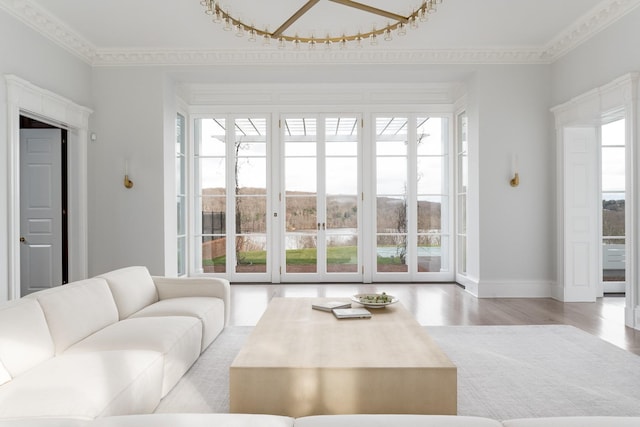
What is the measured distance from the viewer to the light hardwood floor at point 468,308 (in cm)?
429

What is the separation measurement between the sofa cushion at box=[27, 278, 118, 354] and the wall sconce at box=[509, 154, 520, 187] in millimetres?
4695

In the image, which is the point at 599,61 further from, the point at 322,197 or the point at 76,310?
the point at 76,310

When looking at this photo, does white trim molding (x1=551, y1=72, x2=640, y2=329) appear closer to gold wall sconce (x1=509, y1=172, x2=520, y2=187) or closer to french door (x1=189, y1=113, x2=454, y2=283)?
gold wall sconce (x1=509, y1=172, x2=520, y2=187)

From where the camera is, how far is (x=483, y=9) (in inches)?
177

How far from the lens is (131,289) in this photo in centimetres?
340

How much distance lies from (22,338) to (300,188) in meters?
4.81

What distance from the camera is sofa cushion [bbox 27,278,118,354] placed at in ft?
7.92

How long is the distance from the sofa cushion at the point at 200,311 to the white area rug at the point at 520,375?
136mm

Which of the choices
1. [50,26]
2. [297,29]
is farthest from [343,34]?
[50,26]

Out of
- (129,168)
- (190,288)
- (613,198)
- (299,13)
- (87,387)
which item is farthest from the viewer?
(613,198)

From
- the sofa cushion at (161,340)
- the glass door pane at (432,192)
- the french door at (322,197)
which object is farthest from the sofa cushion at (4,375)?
the glass door pane at (432,192)

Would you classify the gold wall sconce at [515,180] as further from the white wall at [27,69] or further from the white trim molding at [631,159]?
the white wall at [27,69]

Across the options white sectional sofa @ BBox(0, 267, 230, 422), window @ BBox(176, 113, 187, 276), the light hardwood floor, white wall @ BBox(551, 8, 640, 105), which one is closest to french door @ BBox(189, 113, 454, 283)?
window @ BBox(176, 113, 187, 276)

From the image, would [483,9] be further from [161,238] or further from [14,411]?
[14,411]
